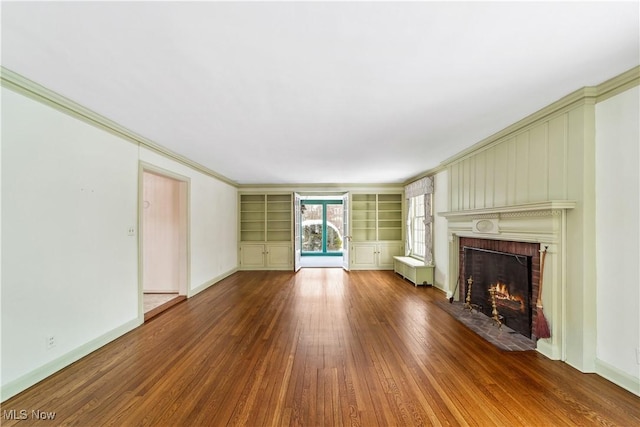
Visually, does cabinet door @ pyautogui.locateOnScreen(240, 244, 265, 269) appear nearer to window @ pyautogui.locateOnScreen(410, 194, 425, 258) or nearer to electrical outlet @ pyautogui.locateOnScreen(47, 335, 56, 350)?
window @ pyautogui.locateOnScreen(410, 194, 425, 258)

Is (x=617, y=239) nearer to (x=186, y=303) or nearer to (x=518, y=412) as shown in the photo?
(x=518, y=412)

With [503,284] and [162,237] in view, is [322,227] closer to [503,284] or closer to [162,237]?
[162,237]

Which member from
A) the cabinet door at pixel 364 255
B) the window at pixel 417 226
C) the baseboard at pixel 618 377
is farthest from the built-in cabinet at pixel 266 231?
the baseboard at pixel 618 377

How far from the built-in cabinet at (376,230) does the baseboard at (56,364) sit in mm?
5683

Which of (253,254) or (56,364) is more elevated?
(253,254)

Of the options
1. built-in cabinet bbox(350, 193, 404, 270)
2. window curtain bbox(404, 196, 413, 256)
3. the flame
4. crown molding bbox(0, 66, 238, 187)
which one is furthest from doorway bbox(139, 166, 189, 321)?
window curtain bbox(404, 196, 413, 256)

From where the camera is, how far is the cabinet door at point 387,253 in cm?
772

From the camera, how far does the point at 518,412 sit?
1.96 m

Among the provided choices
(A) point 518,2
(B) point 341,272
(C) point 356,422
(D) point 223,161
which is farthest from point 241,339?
(B) point 341,272

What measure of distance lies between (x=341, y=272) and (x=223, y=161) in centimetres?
437

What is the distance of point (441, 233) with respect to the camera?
550cm

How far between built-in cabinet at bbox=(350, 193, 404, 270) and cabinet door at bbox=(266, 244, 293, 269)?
6.15 ft

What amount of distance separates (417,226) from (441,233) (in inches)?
54.8

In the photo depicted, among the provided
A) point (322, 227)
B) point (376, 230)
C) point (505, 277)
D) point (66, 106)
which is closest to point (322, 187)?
point (376, 230)
